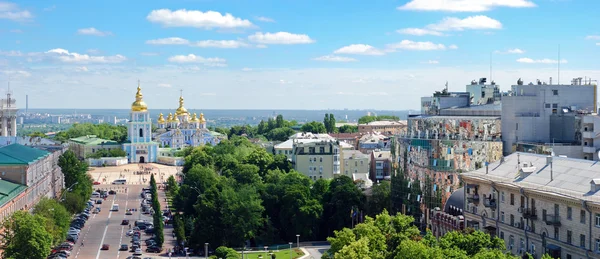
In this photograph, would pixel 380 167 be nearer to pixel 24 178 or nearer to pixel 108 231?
pixel 108 231

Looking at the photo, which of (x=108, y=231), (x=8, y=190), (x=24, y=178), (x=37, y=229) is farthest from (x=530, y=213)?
(x=24, y=178)

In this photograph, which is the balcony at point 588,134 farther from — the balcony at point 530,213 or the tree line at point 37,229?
the tree line at point 37,229

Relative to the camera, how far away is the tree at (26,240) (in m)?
78.7

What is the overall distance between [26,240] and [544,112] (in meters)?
50.1

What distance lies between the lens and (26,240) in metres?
78.8

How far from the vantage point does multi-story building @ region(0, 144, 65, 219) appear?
3969 inches

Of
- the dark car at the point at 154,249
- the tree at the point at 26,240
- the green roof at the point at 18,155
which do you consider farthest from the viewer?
the green roof at the point at 18,155

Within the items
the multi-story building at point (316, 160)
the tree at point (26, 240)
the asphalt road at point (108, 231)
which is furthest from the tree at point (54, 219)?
the multi-story building at point (316, 160)

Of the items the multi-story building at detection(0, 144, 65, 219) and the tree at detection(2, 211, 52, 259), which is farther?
the multi-story building at detection(0, 144, 65, 219)

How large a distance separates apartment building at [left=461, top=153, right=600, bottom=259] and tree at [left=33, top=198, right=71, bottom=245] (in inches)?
1744

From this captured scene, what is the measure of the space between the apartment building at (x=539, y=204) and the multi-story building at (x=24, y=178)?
176 ft

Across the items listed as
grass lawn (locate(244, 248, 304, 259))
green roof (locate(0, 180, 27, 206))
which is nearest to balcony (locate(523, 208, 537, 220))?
grass lawn (locate(244, 248, 304, 259))

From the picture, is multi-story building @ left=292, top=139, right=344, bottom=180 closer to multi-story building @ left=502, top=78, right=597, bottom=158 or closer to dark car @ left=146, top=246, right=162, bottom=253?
dark car @ left=146, top=246, right=162, bottom=253

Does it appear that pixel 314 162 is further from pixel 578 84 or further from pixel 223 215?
pixel 578 84
